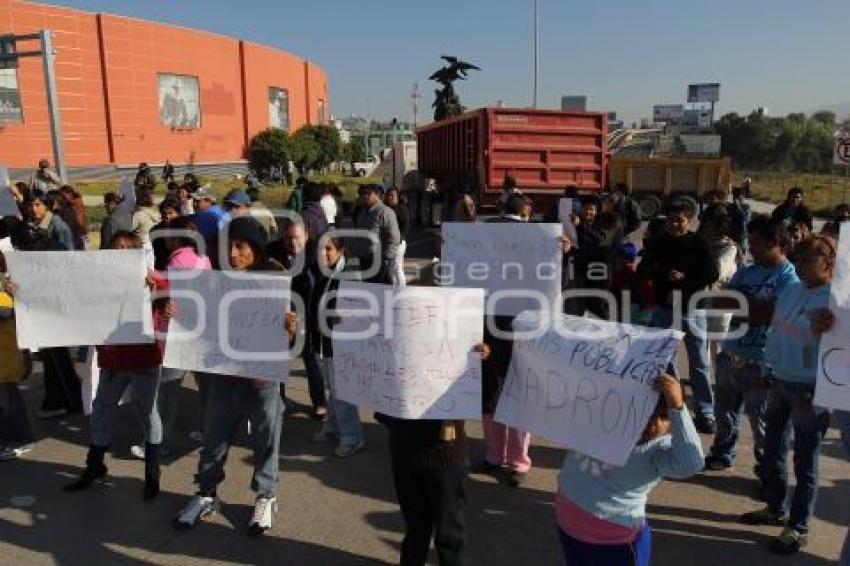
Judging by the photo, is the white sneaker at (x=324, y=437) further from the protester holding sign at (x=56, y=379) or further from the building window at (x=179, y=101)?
the building window at (x=179, y=101)

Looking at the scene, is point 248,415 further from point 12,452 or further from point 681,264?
point 681,264

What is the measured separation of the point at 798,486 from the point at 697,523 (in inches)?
24.5

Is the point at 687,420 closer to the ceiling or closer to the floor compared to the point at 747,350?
closer to the ceiling

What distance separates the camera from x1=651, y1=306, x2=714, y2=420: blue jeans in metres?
5.19

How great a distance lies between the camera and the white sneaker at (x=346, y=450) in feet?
16.3

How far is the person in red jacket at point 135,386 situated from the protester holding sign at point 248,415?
49cm

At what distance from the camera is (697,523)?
4.03m

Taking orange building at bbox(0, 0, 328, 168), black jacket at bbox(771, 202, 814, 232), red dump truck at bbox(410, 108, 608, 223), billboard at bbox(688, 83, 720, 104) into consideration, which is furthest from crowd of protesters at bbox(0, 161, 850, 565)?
billboard at bbox(688, 83, 720, 104)

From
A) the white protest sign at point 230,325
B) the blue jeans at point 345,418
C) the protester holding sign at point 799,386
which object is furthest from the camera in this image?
the blue jeans at point 345,418

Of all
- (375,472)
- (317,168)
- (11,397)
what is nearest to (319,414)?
(375,472)

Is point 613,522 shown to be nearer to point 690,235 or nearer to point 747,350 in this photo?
point 747,350

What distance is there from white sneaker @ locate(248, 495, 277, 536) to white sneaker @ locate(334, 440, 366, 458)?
35.6 inches

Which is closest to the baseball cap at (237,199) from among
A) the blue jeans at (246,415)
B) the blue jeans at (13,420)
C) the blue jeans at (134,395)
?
the blue jeans at (13,420)

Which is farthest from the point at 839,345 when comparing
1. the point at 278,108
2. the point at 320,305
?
the point at 278,108
